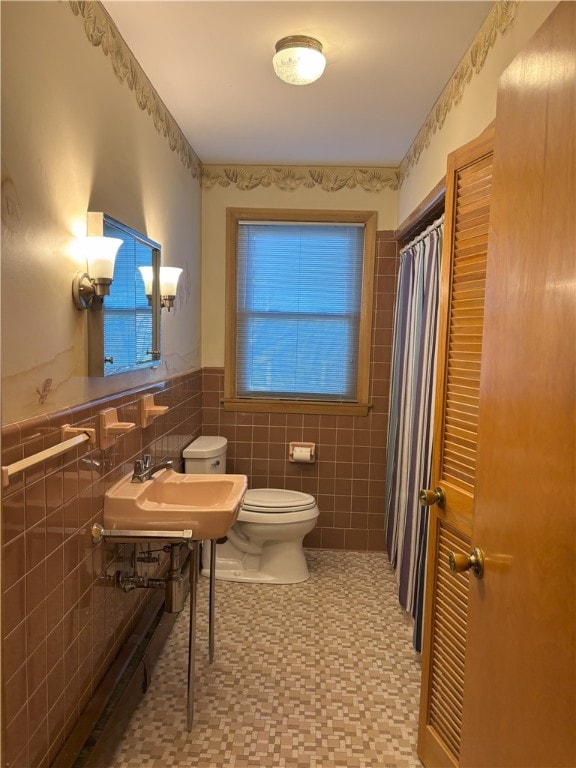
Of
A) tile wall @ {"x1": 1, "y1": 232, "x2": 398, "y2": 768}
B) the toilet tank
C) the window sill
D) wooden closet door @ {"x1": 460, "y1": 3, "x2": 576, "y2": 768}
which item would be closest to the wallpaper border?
wooden closet door @ {"x1": 460, "y1": 3, "x2": 576, "y2": 768}

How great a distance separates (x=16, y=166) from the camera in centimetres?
125

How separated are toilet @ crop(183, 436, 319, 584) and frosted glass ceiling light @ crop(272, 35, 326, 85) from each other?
1909 mm

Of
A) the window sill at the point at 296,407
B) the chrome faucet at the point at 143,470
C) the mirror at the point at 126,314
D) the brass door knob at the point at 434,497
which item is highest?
the mirror at the point at 126,314

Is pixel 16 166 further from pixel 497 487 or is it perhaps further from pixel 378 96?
pixel 378 96

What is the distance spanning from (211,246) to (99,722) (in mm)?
2676

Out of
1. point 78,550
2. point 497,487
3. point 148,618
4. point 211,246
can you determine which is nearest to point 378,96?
point 211,246

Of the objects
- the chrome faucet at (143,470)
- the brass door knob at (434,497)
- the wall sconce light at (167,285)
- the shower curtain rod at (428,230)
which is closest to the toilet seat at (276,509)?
the chrome faucet at (143,470)

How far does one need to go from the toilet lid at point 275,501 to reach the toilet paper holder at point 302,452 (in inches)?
8.9

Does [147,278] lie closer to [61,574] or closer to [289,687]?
[61,574]

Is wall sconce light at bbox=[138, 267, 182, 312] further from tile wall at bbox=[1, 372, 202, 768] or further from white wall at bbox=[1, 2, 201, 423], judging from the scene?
tile wall at bbox=[1, 372, 202, 768]

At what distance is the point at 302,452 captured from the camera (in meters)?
3.49

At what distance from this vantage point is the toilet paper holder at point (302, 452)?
11.4ft

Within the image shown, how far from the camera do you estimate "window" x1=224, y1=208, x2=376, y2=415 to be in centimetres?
347

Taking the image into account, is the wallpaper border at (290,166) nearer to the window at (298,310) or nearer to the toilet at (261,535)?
the window at (298,310)
